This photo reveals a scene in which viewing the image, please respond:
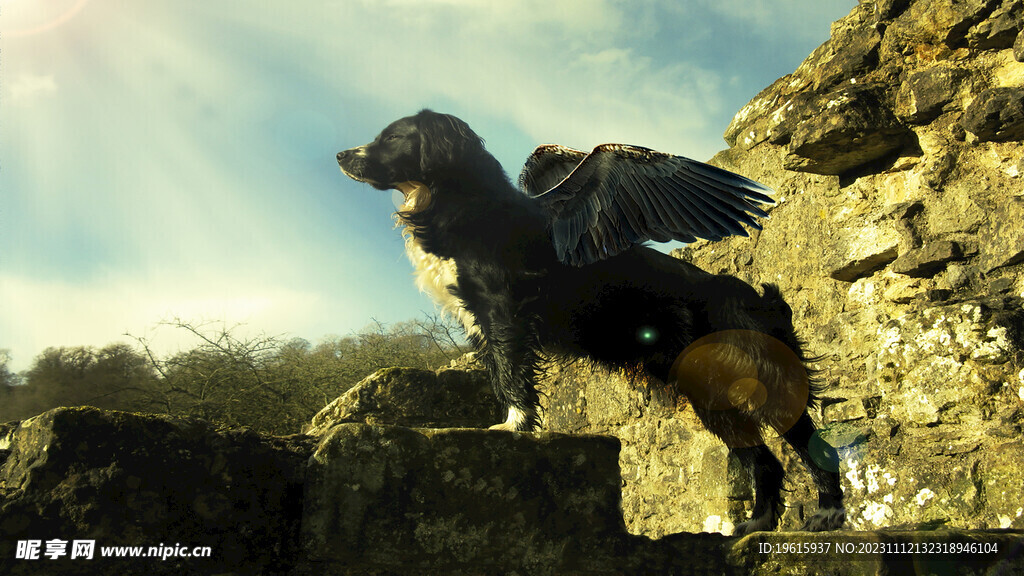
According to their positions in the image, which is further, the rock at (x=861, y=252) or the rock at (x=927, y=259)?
the rock at (x=861, y=252)

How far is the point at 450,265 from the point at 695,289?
3.90 feet

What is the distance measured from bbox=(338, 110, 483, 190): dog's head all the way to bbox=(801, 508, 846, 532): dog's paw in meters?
2.36

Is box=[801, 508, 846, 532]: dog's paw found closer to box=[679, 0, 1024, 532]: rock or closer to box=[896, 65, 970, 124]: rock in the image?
box=[679, 0, 1024, 532]: rock

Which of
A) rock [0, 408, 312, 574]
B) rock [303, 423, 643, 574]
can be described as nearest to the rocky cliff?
rock [303, 423, 643, 574]

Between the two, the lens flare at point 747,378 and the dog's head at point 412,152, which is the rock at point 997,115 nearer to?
the lens flare at point 747,378

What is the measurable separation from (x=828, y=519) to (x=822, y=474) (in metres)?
0.19

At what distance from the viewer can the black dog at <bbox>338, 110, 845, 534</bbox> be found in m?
2.61

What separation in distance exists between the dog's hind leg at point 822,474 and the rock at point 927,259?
2.54 feet

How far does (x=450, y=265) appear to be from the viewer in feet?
9.94

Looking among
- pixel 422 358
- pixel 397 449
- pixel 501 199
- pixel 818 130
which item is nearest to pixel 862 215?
pixel 818 130

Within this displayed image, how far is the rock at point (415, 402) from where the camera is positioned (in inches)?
149

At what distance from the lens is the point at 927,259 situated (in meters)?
2.56

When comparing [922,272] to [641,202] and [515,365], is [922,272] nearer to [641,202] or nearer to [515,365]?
[641,202]

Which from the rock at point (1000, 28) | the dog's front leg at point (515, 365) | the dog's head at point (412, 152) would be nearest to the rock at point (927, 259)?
the rock at point (1000, 28)
